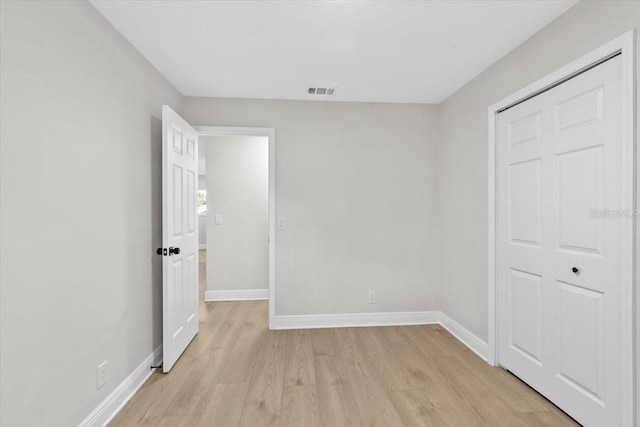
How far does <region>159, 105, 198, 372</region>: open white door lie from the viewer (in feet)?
7.92

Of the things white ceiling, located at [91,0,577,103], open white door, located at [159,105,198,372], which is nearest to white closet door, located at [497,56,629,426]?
white ceiling, located at [91,0,577,103]

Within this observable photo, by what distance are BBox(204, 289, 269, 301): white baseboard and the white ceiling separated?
2702mm

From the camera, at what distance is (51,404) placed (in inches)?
57.6

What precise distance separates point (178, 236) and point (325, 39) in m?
1.94

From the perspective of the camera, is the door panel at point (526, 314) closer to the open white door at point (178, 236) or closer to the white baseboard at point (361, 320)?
the white baseboard at point (361, 320)

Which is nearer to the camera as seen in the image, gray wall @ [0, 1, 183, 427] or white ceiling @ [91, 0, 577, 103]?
gray wall @ [0, 1, 183, 427]

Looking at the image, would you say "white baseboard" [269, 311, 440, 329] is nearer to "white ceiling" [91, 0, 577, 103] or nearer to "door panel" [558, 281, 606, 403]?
"door panel" [558, 281, 606, 403]

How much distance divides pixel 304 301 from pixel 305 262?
0.42 meters

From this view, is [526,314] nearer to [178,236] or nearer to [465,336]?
[465,336]

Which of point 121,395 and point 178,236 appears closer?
point 121,395

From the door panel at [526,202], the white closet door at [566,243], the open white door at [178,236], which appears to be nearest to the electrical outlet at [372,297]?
the white closet door at [566,243]

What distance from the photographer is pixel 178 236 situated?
8.75ft

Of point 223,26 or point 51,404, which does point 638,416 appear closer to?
point 51,404

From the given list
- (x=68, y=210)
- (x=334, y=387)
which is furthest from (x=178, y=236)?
(x=334, y=387)
